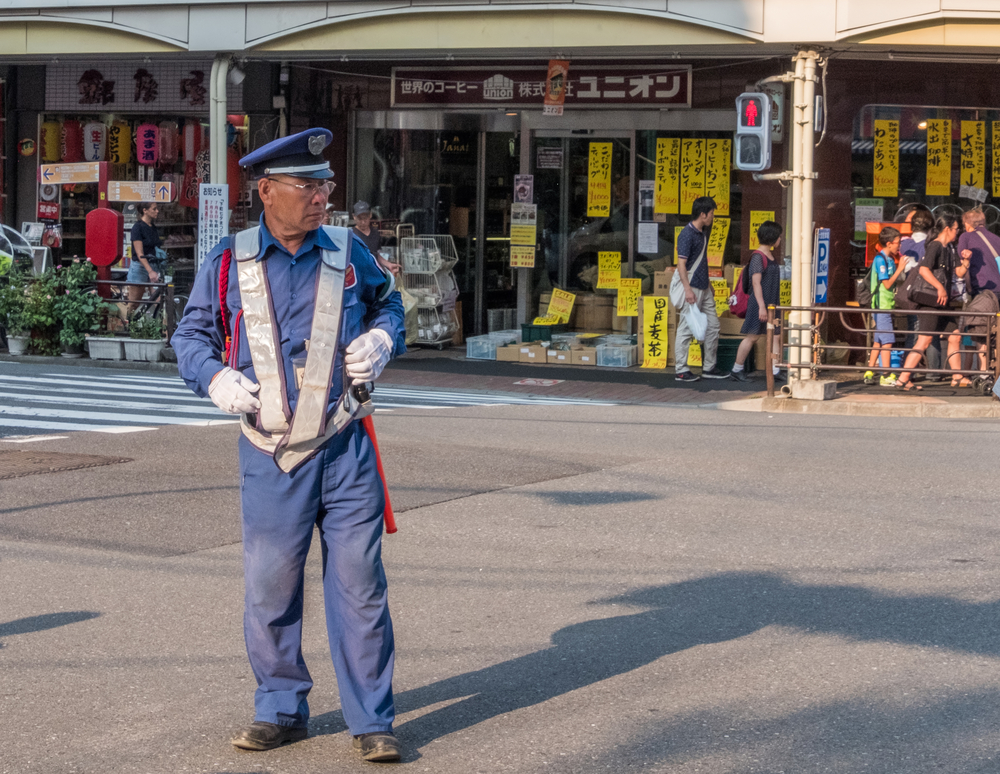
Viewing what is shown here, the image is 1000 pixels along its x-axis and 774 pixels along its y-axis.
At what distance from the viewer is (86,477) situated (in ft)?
31.2

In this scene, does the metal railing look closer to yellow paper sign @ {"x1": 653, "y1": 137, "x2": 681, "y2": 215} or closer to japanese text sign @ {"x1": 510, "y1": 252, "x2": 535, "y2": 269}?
yellow paper sign @ {"x1": 653, "y1": 137, "x2": 681, "y2": 215}

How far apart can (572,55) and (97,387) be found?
22.1ft

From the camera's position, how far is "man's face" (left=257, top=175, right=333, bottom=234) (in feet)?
14.7

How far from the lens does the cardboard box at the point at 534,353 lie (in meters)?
17.8

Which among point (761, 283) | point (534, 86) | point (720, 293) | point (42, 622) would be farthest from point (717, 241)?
point (42, 622)

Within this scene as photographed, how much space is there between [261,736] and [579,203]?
48.7ft

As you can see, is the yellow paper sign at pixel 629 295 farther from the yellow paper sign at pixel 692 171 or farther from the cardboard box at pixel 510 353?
the cardboard box at pixel 510 353

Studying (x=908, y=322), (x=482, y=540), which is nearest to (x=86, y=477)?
(x=482, y=540)

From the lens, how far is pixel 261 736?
452 cm

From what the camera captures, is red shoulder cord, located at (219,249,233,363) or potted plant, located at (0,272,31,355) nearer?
red shoulder cord, located at (219,249,233,363)

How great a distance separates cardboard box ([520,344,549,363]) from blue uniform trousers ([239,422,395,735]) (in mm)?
13333

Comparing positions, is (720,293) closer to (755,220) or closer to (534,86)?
(755,220)

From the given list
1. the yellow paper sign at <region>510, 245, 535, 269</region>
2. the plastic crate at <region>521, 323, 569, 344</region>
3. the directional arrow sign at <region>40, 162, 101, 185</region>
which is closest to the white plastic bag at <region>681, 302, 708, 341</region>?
the plastic crate at <region>521, 323, 569, 344</region>

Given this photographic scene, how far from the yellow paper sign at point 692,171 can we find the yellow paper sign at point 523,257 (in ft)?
7.33
